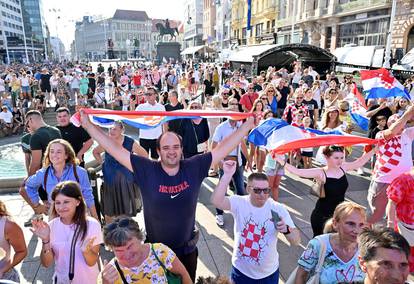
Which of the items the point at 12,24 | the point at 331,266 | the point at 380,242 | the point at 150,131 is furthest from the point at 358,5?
the point at 12,24

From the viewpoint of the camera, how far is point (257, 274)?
9.04ft

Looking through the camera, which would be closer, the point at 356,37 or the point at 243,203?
the point at 243,203

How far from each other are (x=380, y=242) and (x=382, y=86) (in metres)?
4.95

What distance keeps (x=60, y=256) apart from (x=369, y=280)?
2252 mm

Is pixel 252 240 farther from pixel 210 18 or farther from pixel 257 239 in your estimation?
pixel 210 18

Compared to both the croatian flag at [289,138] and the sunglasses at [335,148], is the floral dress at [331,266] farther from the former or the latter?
the sunglasses at [335,148]

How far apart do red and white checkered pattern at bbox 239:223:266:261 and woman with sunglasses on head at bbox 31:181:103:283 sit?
4.08 ft

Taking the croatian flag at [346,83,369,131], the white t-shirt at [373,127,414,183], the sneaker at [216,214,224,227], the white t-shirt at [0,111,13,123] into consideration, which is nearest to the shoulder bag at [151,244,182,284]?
the sneaker at [216,214,224,227]

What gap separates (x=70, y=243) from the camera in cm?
261

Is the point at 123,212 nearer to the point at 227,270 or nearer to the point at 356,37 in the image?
the point at 227,270

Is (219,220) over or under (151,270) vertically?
under

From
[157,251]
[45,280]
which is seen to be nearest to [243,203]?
[157,251]

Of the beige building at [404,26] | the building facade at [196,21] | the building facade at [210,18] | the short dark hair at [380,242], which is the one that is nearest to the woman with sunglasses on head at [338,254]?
the short dark hair at [380,242]

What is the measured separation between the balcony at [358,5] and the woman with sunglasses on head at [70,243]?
31731mm
